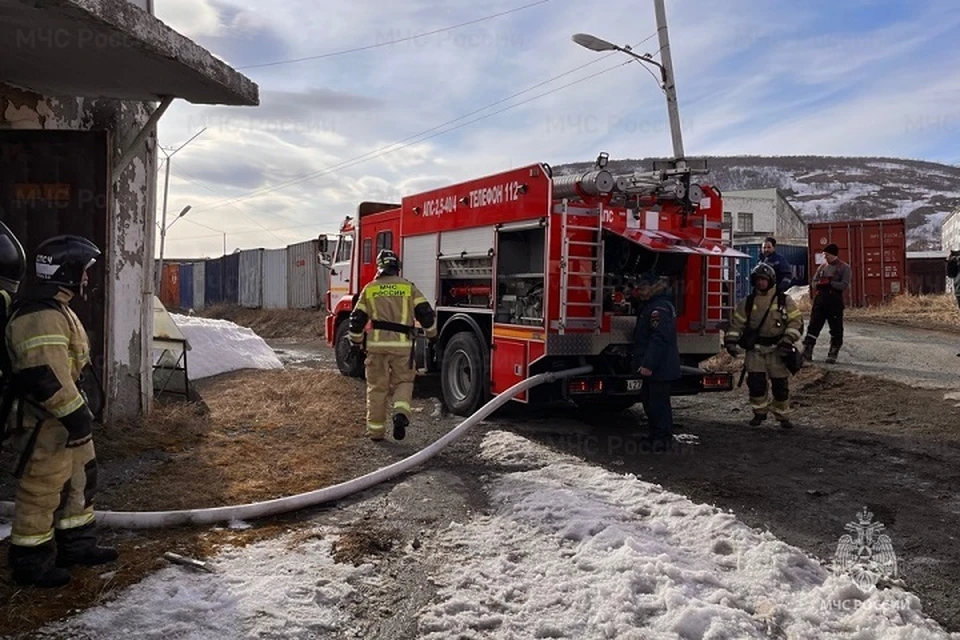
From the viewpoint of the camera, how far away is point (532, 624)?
10.4 feet

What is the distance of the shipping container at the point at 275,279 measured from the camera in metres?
A: 26.7

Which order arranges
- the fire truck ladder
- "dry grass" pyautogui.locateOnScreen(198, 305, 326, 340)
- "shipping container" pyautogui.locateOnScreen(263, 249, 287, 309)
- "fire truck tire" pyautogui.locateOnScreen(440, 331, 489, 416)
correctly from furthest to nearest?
"shipping container" pyautogui.locateOnScreen(263, 249, 287, 309) < "dry grass" pyautogui.locateOnScreen(198, 305, 326, 340) < "fire truck tire" pyautogui.locateOnScreen(440, 331, 489, 416) < the fire truck ladder

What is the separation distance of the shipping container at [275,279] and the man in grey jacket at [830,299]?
1997cm

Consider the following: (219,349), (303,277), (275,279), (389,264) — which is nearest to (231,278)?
(275,279)

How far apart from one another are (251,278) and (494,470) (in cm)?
2543

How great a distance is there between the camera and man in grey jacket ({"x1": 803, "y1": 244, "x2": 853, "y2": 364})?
32.4 ft

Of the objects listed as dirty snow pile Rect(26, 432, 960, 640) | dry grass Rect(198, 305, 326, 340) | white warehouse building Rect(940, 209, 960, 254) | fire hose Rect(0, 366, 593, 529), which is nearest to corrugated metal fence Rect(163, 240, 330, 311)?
dry grass Rect(198, 305, 326, 340)

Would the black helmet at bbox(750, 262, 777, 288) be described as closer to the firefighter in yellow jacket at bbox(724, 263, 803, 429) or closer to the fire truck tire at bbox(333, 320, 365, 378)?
the firefighter in yellow jacket at bbox(724, 263, 803, 429)

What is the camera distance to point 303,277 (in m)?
25.5

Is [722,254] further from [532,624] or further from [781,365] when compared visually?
[532,624]

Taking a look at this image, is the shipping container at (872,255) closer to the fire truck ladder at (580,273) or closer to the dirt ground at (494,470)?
the dirt ground at (494,470)

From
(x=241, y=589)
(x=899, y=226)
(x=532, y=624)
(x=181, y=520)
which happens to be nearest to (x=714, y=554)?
(x=532, y=624)

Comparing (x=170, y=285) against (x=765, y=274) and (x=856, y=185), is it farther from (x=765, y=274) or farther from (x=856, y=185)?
(x=856, y=185)

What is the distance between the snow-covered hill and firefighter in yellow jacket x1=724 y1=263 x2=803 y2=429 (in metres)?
79.2
